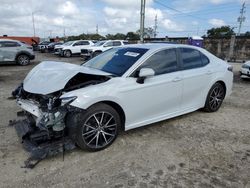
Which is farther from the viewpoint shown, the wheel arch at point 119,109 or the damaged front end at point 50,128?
the wheel arch at point 119,109

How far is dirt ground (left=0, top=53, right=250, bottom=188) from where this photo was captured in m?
2.84

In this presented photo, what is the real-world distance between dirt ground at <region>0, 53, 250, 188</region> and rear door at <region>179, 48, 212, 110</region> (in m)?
0.49

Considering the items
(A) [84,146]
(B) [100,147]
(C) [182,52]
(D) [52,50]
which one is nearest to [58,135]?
(A) [84,146]

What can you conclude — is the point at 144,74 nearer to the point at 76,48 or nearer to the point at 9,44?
the point at 9,44

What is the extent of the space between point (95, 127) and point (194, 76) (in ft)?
7.56

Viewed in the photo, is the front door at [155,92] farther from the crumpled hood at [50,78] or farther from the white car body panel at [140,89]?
the crumpled hood at [50,78]

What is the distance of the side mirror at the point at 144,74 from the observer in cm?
364

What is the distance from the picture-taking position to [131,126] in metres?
3.82

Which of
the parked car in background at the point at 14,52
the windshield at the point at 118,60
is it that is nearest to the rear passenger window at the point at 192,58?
the windshield at the point at 118,60

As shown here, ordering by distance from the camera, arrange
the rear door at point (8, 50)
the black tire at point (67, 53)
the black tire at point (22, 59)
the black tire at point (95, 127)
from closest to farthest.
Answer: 1. the black tire at point (95, 127)
2. the rear door at point (8, 50)
3. the black tire at point (22, 59)
4. the black tire at point (67, 53)

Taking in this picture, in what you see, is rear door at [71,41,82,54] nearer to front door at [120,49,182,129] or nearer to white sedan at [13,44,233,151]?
white sedan at [13,44,233,151]

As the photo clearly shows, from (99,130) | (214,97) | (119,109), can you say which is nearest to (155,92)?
(119,109)

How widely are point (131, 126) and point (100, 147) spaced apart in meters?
0.63

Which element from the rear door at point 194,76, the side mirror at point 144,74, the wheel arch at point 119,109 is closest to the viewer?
the wheel arch at point 119,109
